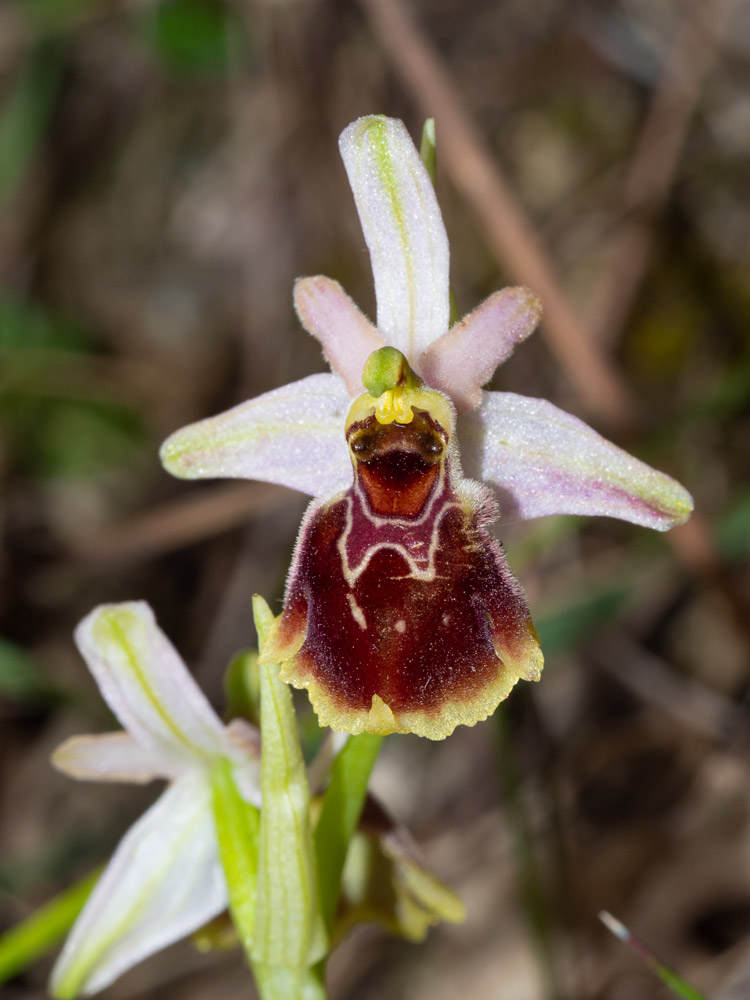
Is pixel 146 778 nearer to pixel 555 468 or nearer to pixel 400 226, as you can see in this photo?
pixel 555 468

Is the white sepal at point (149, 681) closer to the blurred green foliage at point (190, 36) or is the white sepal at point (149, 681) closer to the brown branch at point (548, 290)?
the brown branch at point (548, 290)

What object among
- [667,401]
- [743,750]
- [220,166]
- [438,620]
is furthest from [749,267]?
[438,620]

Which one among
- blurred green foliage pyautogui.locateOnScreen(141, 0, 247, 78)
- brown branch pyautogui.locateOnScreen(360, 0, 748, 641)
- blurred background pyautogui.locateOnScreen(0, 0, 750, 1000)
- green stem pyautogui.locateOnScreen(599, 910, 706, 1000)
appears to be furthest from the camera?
blurred green foliage pyautogui.locateOnScreen(141, 0, 247, 78)

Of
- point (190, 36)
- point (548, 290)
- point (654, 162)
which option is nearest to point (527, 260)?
point (548, 290)

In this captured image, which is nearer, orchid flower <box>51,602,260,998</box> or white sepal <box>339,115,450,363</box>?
white sepal <box>339,115,450,363</box>

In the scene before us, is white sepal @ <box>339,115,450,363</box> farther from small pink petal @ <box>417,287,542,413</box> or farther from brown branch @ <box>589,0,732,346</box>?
brown branch @ <box>589,0,732,346</box>

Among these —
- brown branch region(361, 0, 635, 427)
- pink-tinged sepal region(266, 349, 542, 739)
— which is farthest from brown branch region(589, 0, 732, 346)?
pink-tinged sepal region(266, 349, 542, 739)

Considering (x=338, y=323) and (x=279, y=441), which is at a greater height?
(x=338, y=323)

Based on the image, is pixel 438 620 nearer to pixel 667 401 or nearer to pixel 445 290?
pixel 445 290
